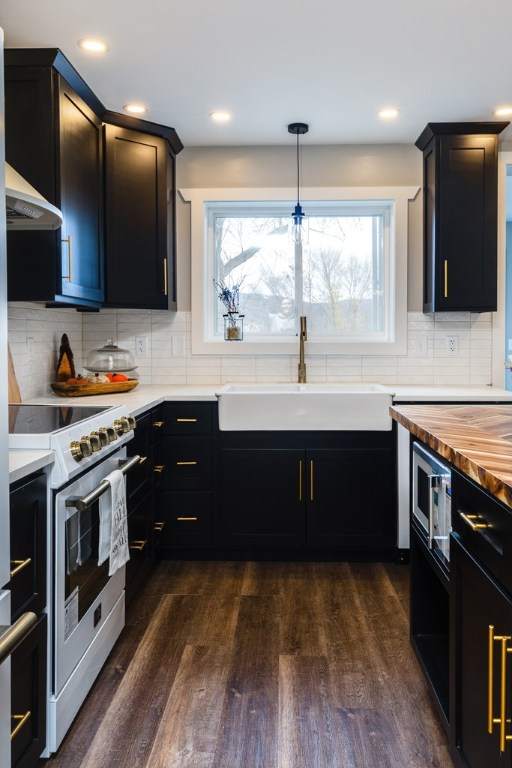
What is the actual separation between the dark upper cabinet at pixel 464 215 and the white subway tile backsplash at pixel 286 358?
1.02ft

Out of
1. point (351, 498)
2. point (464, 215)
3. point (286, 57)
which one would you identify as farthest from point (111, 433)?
point (464, 215)

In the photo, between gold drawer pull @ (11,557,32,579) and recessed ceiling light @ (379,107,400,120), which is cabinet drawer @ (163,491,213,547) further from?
recessed ceiling light @ (379,107,400,120)

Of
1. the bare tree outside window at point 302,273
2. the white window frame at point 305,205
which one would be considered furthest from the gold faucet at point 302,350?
the bare tree outside window at point 302,273

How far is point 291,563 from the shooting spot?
10.9 feet

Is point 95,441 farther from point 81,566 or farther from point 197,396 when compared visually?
point 197,396

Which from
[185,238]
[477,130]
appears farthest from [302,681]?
[477,130]

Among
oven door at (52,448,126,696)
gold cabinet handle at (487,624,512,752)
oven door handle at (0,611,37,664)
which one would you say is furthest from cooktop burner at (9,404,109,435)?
gold cabinet handle at (487,624,512,752)

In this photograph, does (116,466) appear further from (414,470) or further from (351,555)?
(351,555)

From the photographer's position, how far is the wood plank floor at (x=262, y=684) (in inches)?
69.6

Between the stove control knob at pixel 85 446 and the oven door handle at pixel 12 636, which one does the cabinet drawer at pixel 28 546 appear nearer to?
the stove control knob at pixel 85 446

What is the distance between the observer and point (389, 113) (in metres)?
3.31

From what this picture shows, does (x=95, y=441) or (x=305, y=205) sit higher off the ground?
(x=305, y=205)

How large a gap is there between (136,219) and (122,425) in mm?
1568

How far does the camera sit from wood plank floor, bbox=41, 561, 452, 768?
1.77 m
